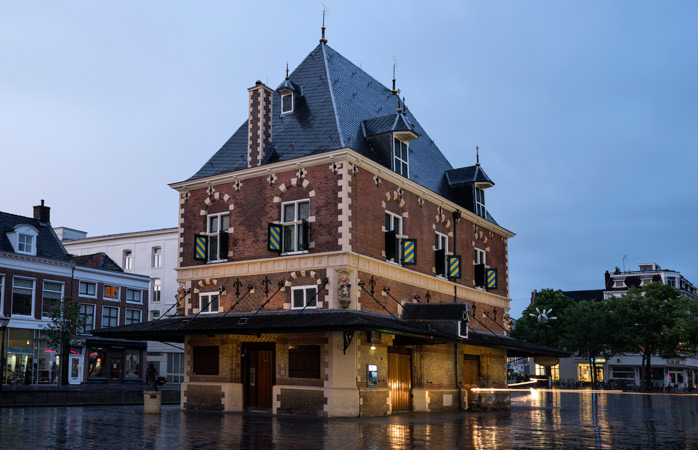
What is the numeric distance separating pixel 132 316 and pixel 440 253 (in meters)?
34.3

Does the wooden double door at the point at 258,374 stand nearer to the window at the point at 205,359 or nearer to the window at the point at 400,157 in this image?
the window at the point at 205,359

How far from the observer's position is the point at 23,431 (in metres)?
18.6

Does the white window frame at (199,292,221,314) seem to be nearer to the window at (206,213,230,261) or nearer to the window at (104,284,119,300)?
the window at (206,213,230,261)

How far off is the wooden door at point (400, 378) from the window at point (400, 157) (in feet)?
26.8

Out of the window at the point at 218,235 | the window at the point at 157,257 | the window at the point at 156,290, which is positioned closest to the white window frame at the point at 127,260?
the window at the point at 157,257

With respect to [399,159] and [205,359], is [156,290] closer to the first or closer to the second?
[205,359]

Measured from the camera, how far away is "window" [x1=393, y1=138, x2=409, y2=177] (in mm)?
30953

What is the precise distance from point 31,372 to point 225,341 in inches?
1008

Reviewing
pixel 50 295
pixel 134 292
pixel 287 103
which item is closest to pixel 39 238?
pixel 50 295

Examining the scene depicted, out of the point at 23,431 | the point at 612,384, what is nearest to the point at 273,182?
the point at 23,431

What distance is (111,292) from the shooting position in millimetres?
56375

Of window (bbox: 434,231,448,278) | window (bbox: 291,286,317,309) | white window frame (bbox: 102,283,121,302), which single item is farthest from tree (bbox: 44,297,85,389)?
window (bbox: 434,231,448,278)

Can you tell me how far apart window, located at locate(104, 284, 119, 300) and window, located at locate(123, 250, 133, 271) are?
35.3 feet

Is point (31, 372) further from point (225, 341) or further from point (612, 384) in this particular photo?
point (612, 384)
